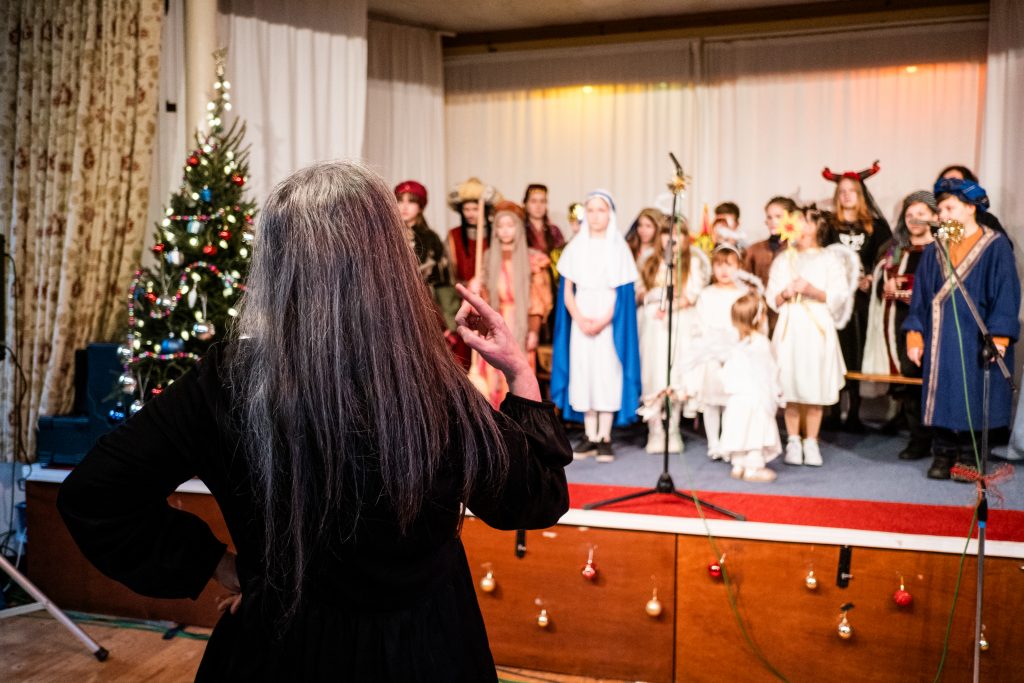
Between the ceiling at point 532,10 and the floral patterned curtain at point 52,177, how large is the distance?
8.71 ft

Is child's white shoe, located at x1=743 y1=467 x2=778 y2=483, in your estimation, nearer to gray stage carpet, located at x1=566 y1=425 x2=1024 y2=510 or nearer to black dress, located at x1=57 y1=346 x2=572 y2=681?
gray stage carpet, located at x1=566 y1=425 x2=1024 y2=510

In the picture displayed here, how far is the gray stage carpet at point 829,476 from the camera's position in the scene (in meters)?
3.96

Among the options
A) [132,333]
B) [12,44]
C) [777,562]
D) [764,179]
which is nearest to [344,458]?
[777,562]

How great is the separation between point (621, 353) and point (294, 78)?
301 cm

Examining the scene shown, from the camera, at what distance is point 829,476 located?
439 centimetres

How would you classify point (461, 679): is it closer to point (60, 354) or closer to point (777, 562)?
point (777, 562)

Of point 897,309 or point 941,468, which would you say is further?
point 897,309

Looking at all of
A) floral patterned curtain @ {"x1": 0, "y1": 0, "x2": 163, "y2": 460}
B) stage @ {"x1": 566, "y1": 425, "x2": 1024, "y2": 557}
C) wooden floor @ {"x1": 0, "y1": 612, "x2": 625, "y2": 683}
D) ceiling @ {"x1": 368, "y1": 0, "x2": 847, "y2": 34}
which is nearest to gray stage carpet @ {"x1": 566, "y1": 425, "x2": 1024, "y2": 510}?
stage @ {"x1": 566, "y1": 425, "x2": 1024, "y2": 557}

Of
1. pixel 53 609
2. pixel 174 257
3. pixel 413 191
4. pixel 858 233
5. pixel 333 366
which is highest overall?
pixel 413 191

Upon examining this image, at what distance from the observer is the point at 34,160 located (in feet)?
14.8

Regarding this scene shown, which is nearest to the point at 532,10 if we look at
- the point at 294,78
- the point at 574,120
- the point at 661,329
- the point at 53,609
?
the point at 574,120

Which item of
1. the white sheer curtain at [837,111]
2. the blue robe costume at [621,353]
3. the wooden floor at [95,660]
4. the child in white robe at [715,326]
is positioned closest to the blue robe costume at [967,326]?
the child in white robe at [715,326]

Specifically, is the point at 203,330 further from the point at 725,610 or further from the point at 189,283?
the point at 725,610

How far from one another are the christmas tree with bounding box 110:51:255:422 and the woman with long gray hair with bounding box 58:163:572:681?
9.36 ft
